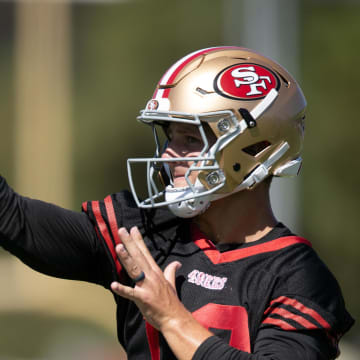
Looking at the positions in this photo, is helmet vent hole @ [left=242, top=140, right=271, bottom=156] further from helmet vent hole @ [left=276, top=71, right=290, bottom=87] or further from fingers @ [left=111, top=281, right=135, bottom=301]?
fingers @ [left=111, top=281, right=135, bottom=301]

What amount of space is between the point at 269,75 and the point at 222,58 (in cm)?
14

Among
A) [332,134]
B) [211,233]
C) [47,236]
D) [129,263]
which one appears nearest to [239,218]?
[211,233]

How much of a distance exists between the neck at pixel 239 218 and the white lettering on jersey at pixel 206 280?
136mm

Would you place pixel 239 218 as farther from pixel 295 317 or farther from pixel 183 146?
pixel 295 317

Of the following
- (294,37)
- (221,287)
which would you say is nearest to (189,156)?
(221,287)

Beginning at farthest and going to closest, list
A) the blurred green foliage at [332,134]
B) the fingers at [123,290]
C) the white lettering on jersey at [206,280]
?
the blurred green foliage at [332,134]
the white lettering on jersey at [206,280]
the fingers at [123,290]

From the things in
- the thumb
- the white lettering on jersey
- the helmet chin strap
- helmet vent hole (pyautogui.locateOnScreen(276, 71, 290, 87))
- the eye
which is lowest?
the white lettering on jersey

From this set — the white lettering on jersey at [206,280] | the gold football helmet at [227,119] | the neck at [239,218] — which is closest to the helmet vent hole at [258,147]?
the gold football helmet at [227,119]

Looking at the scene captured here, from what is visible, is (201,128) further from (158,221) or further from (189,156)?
(158,221)

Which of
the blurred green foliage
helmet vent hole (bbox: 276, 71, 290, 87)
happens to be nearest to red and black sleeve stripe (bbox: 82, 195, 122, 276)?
helmet vent hole (bbox: 276, 71, 290, 87)

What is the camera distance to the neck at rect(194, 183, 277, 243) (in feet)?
6.26

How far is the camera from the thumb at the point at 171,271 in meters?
1.69

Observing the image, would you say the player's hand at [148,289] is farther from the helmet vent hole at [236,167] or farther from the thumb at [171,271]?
the helmet vent hole at [236,167]

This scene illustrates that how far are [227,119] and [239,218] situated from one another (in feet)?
0.93
